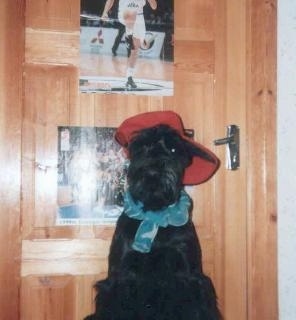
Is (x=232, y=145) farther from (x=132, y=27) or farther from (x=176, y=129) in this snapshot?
(x=132, y=27)

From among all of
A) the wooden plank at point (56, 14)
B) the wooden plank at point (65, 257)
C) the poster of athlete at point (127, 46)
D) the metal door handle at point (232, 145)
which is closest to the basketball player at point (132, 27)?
the poster of athlete at point (127, 46)

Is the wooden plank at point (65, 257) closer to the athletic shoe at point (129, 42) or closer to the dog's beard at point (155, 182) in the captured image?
the dog's beard at point (155, 182)

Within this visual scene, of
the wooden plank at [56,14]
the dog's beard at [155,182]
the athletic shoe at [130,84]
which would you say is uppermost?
the wooden plank at [56,14]

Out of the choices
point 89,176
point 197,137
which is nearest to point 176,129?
point 197,137

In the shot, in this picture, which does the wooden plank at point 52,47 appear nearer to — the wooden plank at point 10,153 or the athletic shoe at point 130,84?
the wooden plank at point 10,153

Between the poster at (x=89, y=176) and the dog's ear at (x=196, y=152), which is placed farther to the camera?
the poster at (x=89, y=176)

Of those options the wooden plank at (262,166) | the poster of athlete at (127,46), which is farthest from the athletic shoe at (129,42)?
the wooden plank at (262,166)

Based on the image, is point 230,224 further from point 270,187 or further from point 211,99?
point 211,99

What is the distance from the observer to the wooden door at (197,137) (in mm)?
1290

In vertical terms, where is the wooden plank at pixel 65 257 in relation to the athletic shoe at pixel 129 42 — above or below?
below

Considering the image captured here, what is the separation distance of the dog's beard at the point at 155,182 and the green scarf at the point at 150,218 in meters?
0.02

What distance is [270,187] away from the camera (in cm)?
129

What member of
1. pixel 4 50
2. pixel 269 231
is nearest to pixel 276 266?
pixel 269 231

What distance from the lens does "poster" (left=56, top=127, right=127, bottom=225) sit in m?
1.30
